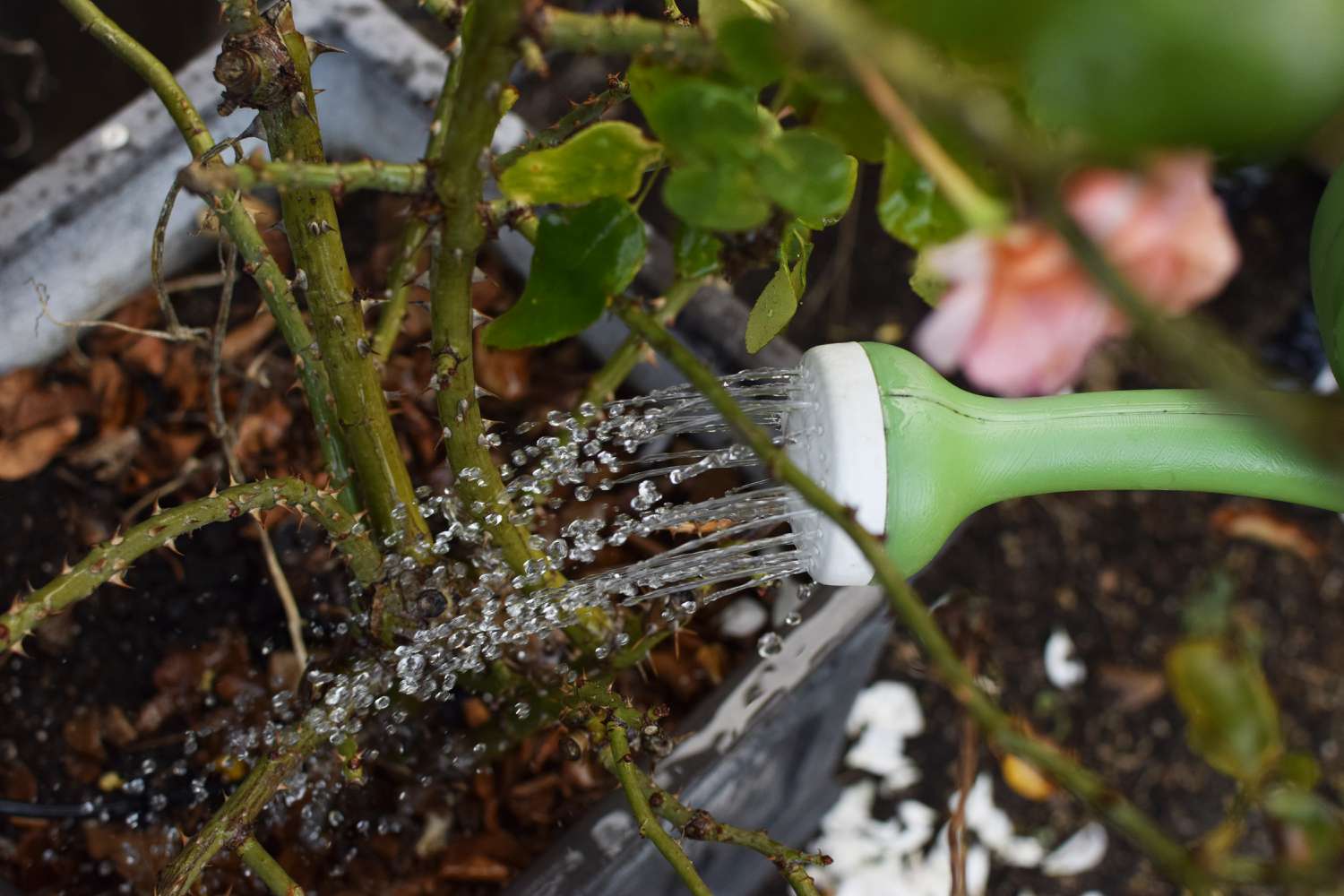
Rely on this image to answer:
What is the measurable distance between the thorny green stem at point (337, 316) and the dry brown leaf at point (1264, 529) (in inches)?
40.7

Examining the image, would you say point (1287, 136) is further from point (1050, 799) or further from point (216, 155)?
point (1050, 799)

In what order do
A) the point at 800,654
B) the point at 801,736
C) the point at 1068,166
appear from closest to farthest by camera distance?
the point at 1068,166 → the point at 800,654 → the point at 801,736

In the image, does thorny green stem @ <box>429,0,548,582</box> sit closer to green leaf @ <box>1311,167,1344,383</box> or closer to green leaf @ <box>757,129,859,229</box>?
green leaf @ <box>757,129,859,229</box>

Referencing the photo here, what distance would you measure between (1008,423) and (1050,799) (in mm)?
826

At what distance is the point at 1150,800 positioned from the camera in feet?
3.95

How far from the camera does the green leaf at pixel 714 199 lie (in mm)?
287

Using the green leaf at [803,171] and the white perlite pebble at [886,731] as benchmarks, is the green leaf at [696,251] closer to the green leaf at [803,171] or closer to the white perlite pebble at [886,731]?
the green leaf at [803,171]

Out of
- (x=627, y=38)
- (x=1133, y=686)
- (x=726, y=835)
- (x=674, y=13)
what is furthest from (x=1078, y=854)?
(x=627, y=38)

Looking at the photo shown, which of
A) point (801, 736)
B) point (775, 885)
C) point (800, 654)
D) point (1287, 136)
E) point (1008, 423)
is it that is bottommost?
point (775, 885)

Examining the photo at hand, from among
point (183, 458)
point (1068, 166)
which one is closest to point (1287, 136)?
point (1068, 166)

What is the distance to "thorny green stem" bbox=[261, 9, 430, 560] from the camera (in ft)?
1.79

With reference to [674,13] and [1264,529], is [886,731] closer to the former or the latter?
[1264,529]

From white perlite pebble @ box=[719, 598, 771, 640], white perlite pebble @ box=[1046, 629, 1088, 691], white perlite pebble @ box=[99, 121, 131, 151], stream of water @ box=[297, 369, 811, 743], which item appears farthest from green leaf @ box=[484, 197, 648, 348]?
white perlite pebble @ box=[1046, 629, 1088, 691]

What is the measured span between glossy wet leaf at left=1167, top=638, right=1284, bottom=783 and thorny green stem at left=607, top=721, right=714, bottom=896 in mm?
305
